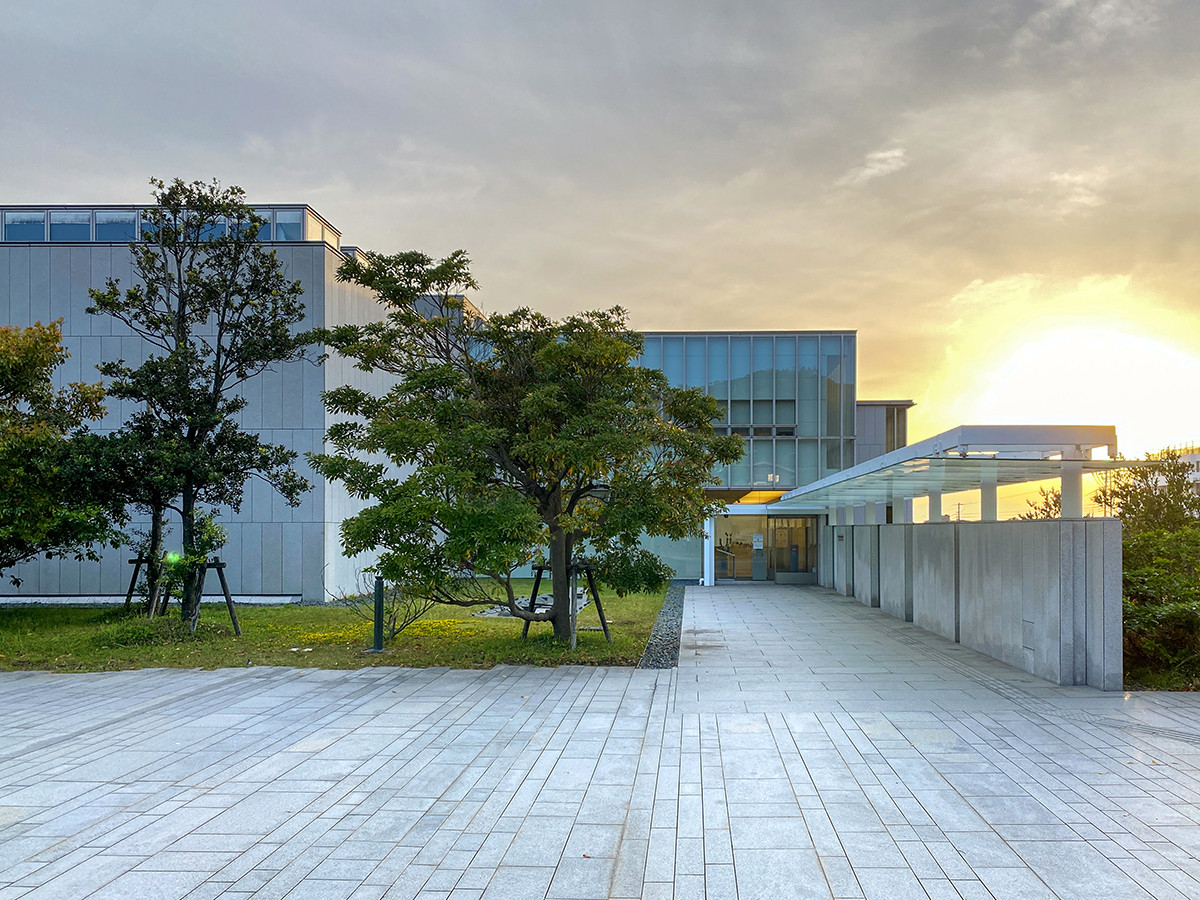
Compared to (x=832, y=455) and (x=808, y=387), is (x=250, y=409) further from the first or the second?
(x=832, y=455)

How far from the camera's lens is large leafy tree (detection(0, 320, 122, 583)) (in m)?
14.7

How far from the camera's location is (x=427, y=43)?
13.8 metres

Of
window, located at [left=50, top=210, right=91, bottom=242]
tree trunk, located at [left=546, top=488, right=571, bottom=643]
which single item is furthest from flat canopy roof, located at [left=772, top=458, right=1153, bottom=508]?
window, located at [left=50, top=210, right=91, bottom=242]

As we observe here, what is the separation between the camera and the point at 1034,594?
38.3 ft

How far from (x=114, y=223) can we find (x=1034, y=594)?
86.4 feet

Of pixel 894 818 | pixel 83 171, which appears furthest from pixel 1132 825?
pixel 83 171

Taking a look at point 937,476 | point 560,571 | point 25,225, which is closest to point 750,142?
point 937,476

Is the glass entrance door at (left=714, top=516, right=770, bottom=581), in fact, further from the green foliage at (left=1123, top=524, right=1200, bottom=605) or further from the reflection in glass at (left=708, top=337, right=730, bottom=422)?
the green foliage at (left=1123, top=524, right=1200, bottom=605)

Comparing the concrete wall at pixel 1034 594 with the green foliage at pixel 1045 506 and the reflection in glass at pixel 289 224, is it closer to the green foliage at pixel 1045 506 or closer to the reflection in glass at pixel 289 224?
the green foliage at pixel 1045 506

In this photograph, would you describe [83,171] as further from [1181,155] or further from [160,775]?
[1181,155]

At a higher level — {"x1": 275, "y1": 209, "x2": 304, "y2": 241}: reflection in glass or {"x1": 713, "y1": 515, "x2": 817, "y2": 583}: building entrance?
{"x1": 275, "y1": 209, "x2": 304, "y2": 241}: reflection in glass

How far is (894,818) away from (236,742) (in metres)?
6.07

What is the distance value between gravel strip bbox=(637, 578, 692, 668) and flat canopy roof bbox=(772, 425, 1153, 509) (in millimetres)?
4539

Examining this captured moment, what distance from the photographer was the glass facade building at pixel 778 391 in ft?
109
